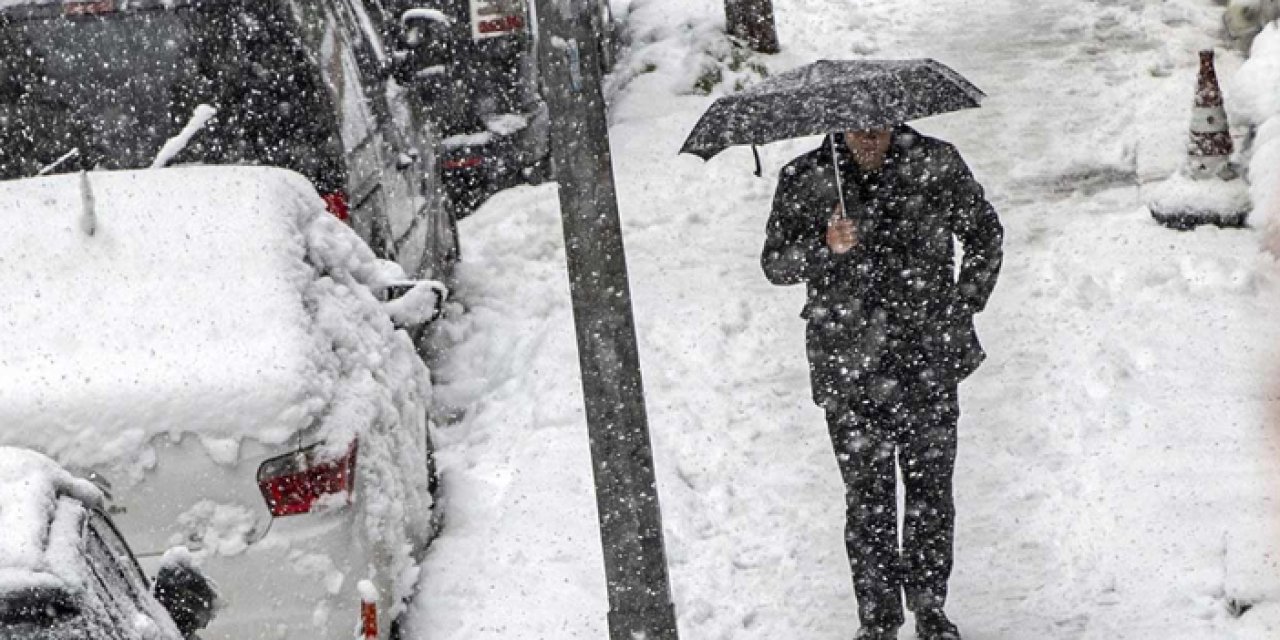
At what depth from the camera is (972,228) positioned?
578 cm

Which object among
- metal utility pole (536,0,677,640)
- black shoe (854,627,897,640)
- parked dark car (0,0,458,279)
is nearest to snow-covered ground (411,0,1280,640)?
black shoe (854,627,897,640)

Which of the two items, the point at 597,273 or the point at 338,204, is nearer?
the point at 597,273

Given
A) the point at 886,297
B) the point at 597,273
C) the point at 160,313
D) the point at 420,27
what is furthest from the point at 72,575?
the point at 420,27

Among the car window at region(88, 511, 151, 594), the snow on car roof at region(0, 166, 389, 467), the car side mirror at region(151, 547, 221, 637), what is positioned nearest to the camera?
the car side mirror at region(151, 547, 221, 637)

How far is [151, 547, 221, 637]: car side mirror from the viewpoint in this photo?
170 inches

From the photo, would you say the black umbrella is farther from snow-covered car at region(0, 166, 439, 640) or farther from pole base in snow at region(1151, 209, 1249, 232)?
pole base in snow at region(1151, 209, 1249, 232)

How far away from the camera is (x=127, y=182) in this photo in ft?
22.0

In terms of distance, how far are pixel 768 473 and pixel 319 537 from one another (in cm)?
269

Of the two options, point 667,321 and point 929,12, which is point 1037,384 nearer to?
point 667,321

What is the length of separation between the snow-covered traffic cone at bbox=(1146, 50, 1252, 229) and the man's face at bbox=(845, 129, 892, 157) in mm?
4268

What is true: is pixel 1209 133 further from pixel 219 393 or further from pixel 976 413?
pixel 219 393

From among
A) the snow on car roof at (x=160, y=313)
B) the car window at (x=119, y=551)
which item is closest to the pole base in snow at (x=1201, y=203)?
the snow on car roof at (x=160, y=313)

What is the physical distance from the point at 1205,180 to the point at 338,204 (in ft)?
15.1

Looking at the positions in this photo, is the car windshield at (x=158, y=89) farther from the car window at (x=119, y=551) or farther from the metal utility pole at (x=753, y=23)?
the metal utility pole at (x=753, y=23)
